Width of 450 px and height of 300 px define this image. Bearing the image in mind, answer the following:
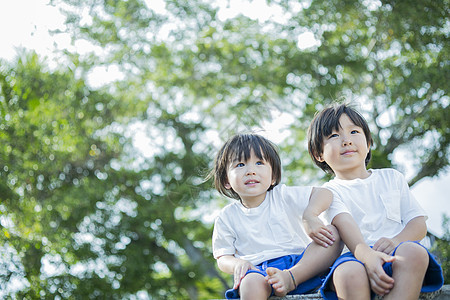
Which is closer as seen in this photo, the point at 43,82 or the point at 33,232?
the point at 33,232

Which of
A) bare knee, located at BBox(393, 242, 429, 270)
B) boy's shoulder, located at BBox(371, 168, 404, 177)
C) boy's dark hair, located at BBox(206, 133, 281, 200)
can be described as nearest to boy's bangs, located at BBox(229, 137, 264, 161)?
boy's dark hair, located at BBox(206, 133, 281, 200)

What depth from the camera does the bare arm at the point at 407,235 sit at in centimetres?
215

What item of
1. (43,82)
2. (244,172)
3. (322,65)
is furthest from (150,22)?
(244,172)

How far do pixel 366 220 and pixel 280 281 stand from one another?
1.71 ft

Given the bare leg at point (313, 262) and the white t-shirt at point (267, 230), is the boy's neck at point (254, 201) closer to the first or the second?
the white t-shirt at point (267, 230)

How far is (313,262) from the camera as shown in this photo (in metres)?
2.20

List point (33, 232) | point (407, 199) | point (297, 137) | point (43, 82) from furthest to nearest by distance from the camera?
1. point (297, 137)
2. point (43, 82)
3. point (33, 232)
4. point (407, 199)

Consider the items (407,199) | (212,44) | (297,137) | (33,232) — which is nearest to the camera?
(407,199)

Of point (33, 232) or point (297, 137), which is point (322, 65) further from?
point (33, 232)

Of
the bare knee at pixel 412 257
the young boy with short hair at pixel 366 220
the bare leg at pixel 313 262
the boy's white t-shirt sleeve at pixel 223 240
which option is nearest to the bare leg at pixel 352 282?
the young boy with short hair at pixel 366 220

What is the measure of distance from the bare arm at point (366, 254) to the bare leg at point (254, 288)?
37 cm

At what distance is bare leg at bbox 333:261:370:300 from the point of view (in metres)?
1.90

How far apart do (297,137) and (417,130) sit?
7.77 feet

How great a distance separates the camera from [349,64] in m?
7.83
